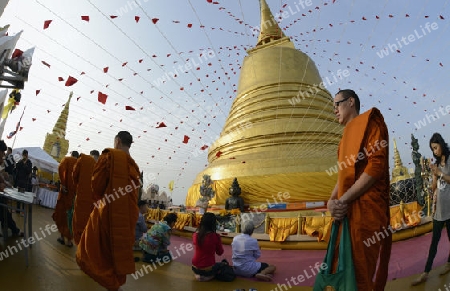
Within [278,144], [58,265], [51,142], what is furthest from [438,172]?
[51,142]

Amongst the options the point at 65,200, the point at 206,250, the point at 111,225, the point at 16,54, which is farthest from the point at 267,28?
the point at 111,225

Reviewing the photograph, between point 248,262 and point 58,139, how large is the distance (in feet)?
133

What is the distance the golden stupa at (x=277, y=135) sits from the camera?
11961 millimetres

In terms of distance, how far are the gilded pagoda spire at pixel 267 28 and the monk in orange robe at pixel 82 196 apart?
1813 centimetres

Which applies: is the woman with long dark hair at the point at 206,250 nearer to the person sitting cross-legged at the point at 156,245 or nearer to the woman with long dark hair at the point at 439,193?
the person sitting cross-legged at the point at 156,245

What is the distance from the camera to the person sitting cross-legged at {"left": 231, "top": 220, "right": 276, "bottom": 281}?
487 centimetres

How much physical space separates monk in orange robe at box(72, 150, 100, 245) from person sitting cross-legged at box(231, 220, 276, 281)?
2775mm

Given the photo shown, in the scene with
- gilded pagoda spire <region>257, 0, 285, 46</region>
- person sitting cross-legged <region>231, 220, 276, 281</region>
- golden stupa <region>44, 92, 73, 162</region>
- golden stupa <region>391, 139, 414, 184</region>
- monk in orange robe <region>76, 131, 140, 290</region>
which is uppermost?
gilded pagoda spire <region>257, 0, 285, 46</region>

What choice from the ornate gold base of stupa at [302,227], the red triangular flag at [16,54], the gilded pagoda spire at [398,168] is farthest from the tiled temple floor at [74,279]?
the gilded pagoda spire at [398,168]

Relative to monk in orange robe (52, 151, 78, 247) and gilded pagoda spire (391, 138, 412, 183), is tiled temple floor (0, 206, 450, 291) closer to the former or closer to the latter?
monk in orange robe (52, 151, 78, 247)

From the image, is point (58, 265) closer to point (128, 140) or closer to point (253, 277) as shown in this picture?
point (128, 140)

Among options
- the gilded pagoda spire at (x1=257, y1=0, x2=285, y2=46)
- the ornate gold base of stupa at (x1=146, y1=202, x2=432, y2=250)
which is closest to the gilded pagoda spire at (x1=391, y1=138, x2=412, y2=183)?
the gilded pagoda spire at (x1=257, y1=0, x2=285, y2=46)

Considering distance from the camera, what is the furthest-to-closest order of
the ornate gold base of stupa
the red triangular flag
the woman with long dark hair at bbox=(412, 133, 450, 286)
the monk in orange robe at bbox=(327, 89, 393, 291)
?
the ornate gold base of stupa
the red triangular flag
the woman with long dark hair at bbox=(412, 133, 450, 286)
the monk in orange robe at bbox=(327, 89, 393, 291)

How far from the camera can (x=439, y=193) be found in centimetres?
388
